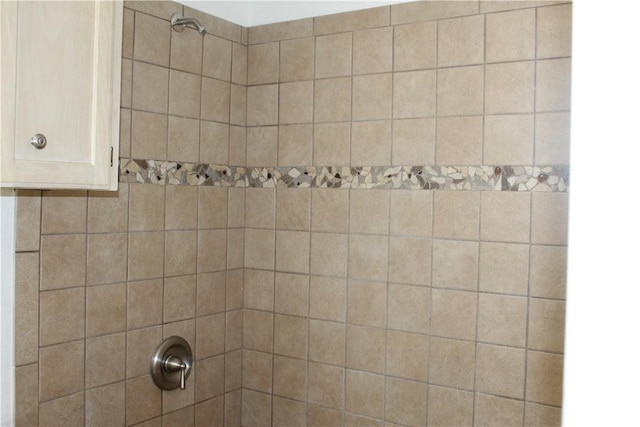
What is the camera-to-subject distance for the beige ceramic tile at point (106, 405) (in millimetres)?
1901

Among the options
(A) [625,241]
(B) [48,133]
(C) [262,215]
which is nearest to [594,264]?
(A) [625,241]

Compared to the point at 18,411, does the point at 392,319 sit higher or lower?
higher

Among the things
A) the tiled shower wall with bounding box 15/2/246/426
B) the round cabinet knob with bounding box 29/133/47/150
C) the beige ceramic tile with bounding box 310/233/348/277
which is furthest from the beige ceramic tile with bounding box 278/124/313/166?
the round cabinet knob with bounding box 29/133/47/150

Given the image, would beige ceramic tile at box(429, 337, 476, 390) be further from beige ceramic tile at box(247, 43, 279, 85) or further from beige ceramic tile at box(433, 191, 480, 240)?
beige ceramic tile at box(247, 43, 279, 85)

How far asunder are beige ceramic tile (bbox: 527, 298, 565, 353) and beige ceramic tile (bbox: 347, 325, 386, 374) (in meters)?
0.53

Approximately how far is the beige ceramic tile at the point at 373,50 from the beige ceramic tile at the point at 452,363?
986mm

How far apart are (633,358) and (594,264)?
0.06 m

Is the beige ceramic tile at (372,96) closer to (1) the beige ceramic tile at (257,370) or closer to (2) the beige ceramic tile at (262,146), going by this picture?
(2) the beige ceramic tile at (262,146)

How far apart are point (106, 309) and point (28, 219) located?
1.31 feet

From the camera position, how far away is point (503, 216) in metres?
1.92

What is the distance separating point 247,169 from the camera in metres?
2.48

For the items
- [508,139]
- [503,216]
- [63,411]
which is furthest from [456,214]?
[63,411]

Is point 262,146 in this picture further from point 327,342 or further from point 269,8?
point 327,342

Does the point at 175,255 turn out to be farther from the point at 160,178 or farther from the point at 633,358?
the point at 633,358
